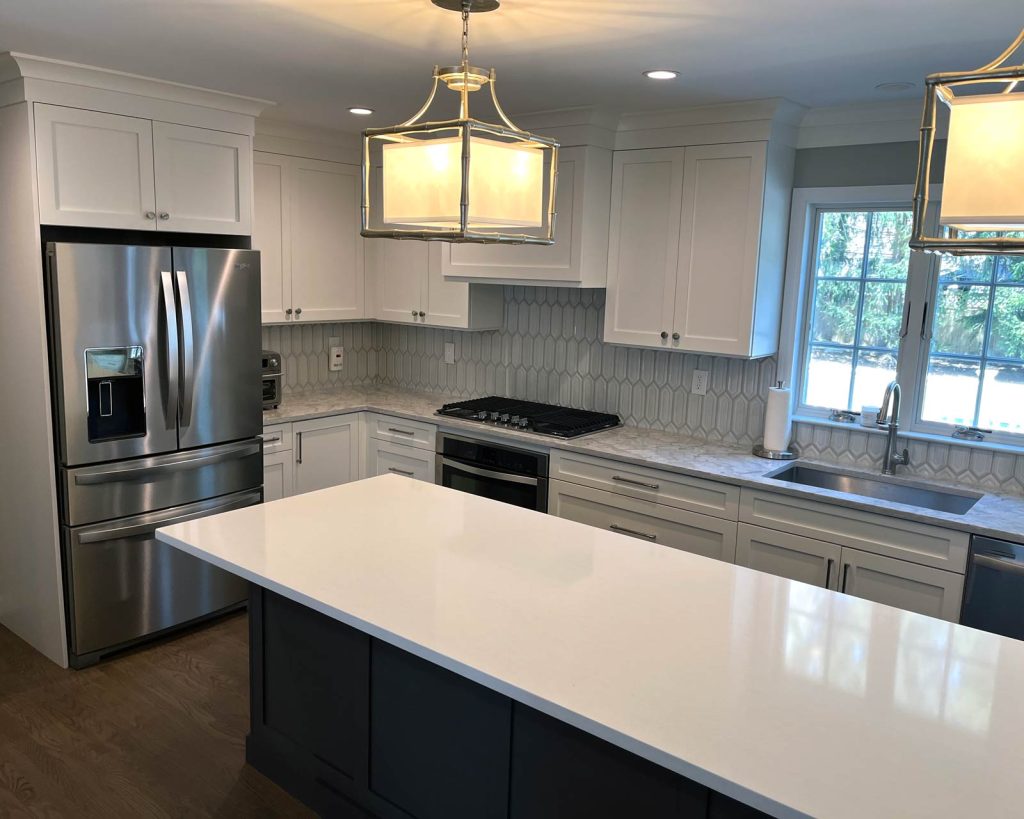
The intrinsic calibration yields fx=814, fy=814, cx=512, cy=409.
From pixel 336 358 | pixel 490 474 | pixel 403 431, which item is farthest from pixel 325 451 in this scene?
pixel 490 474

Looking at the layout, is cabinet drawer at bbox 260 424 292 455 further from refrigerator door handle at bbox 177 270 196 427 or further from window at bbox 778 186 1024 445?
window at bbox 778 186 1024 445

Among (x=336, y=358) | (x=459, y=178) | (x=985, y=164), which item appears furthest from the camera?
(x=336, y=358)

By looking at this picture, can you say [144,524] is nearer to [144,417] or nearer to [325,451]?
[144,417]

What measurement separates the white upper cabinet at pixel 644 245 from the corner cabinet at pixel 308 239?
163 cm

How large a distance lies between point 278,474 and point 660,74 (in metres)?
2.66

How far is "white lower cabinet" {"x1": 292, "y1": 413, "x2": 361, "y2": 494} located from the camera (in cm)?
432

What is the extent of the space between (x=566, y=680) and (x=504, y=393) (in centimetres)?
319

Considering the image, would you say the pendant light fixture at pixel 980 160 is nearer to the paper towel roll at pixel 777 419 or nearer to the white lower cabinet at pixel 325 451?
the paper towel roll at pixel 777 419

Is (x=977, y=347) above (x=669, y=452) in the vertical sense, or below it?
above

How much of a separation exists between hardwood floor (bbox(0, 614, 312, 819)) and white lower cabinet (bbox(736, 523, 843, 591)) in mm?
1916

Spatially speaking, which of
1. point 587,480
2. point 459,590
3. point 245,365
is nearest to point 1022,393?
point 587,480

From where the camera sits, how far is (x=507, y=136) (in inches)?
66.6

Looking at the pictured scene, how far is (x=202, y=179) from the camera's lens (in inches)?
139

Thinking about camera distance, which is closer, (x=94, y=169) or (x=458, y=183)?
(x=458, y=183)
